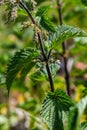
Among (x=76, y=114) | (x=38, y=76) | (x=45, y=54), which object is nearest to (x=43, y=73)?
(x=38, y=76)

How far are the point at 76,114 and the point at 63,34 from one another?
0.32 meters

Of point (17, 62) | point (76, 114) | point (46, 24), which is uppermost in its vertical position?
point (46, 24)

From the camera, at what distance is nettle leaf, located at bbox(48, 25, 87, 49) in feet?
3.97

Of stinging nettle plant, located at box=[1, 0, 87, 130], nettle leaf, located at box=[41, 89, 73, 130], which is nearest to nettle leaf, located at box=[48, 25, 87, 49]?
stinging nettle plant, located at box=[1, 0, 87, 130]

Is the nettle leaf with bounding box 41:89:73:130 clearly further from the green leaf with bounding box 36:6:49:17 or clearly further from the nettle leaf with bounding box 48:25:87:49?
the green leaf with bounding box 36:6:49:17

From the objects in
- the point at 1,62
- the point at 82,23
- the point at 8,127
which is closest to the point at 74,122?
the point at 1,62

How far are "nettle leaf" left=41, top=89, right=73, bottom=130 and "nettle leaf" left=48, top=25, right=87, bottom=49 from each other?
0.53 feet

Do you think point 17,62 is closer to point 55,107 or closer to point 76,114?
point 55,107

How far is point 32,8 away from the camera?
124 cm

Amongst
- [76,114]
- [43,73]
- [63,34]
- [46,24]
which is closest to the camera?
[76,114]

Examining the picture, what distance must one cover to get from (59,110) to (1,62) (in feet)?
4.05

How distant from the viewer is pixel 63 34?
48.6 inches

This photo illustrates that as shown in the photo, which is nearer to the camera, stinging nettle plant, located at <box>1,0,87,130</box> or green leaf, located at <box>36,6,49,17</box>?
stinging nettle plant, located at <box>1,0,87,130</box>

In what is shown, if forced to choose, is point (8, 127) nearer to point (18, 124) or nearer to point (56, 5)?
point (18, 124)
